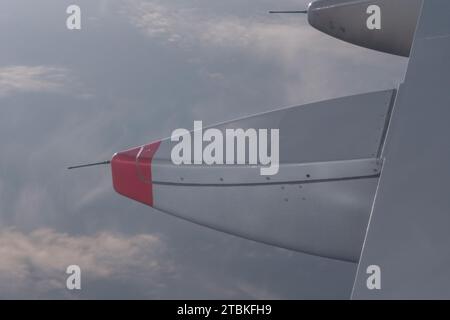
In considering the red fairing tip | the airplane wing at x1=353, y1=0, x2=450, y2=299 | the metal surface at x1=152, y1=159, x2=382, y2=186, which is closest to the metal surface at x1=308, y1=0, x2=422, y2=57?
the metal surface at x1=152, y1=159, x2=382, y2=186

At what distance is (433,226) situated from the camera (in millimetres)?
1982

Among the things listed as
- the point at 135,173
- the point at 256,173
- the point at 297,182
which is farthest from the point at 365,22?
the point at 135,173

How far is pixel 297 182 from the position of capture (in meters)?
4.07

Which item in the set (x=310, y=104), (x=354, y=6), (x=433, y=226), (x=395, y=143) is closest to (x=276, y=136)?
(x=310, y=104)

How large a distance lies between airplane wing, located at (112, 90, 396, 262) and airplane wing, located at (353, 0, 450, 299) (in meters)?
1.52

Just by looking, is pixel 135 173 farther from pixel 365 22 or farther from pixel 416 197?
pixel 416 197

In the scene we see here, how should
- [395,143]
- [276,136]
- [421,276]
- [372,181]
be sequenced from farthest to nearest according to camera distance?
1. [276,136]
2. [372,181]
3. [395,143]
4. [421,276]

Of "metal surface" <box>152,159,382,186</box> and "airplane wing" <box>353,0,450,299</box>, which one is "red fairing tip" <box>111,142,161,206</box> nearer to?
"metal surface" <box>152,159,382,186</box>

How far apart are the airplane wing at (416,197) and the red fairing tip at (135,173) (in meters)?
2.89

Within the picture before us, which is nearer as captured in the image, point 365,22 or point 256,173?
point 256,173

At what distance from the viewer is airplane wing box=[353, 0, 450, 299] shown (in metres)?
1.88

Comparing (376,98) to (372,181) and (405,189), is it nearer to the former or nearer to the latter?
(372,181)

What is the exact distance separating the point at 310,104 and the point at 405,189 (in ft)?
8.96

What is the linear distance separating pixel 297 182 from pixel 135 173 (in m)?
1.62
